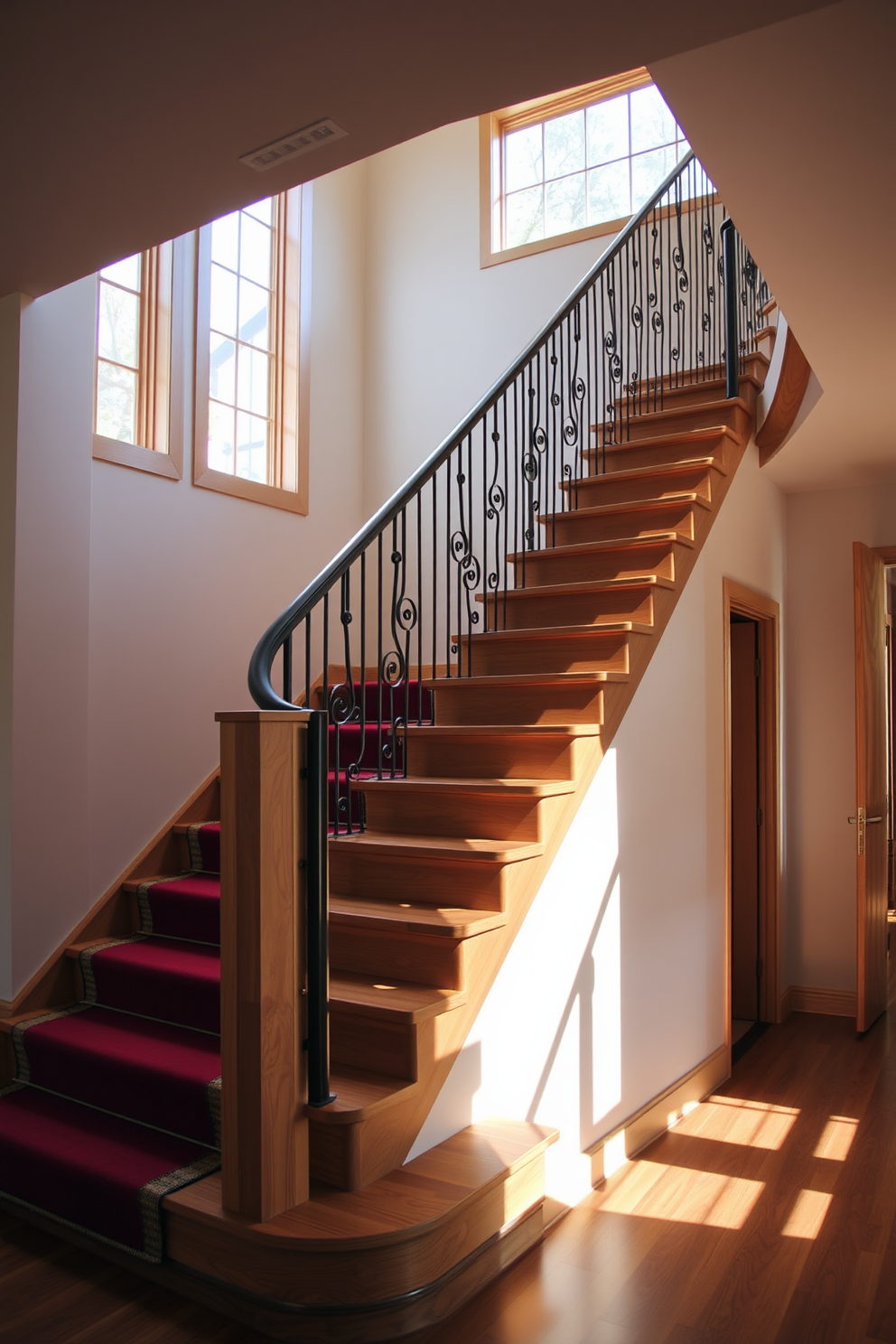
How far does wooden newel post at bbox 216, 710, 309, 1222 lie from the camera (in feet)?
7.45

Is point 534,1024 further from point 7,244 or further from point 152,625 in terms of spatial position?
point 7,244

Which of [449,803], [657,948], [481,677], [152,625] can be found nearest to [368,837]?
[449,803]

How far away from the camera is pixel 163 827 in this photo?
4266 mm

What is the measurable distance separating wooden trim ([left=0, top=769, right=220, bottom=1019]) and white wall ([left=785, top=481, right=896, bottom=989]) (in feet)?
10.3

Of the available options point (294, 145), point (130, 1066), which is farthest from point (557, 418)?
point (130, 1066)

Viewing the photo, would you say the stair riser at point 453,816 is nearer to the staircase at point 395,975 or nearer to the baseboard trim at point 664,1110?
the staircase at point 395,975

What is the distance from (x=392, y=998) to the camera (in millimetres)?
2658

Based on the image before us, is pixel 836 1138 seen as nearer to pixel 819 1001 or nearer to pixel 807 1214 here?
pixel 807 1214

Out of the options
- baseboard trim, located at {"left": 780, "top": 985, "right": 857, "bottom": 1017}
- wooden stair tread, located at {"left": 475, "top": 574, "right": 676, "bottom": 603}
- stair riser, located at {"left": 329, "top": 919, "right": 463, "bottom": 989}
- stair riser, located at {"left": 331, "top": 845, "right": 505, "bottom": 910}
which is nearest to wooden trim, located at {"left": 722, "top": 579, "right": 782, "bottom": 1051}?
baseboard trim, located at {"left": 780, "top": 985, "right": 857, "bottom": 1017}

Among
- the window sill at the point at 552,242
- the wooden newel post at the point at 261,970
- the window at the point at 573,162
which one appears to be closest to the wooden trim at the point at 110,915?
the wooden newel post at the point at 261,970

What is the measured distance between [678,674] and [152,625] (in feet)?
7.27

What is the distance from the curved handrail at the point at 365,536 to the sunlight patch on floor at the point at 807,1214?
2.11 m

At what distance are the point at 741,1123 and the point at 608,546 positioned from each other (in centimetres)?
227

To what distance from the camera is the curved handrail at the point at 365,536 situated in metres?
2.44
